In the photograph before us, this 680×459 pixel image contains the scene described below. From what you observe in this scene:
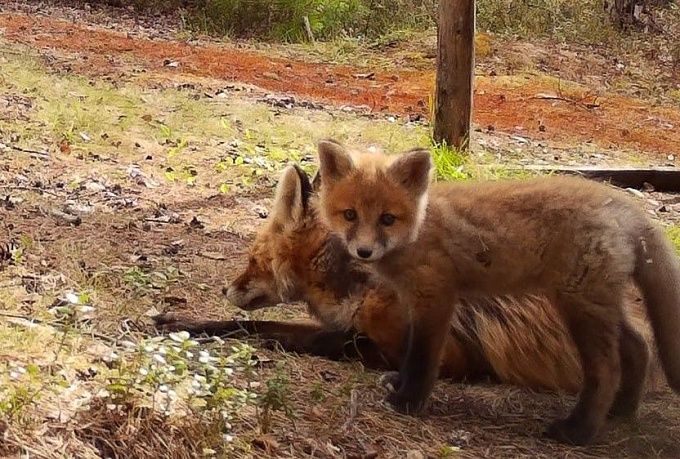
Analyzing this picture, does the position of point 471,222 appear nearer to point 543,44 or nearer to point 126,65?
point 126,65

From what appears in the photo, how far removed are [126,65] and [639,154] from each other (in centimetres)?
737

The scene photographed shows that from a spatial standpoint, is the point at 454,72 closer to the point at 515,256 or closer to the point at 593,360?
the point at 515,256

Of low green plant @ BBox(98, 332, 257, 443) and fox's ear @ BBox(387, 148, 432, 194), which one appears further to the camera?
fox's ear @ BBox(387, 148, 432, 194)

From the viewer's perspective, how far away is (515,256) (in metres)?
4.38

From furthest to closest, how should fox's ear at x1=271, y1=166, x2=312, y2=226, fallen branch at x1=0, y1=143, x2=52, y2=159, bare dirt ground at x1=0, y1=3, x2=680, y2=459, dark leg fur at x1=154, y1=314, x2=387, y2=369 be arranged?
fallen branch at x1=0, y1=143, x2=52, y2=159
fox's ear at x1=271, y1=166, x2=312, y2=226
dark leg fur at x1=154, y1=314, x2=387, y2=369
bare dirt ground at x1=0, y1=3, x2=680, y2=459

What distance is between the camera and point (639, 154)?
11539 millimetres

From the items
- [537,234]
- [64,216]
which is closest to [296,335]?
[537,234]

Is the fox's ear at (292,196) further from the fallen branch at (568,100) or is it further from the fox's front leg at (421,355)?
the fallen branch at (568,100)

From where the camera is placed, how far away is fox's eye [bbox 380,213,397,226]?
4371mm

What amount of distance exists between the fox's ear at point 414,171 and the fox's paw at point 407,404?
0.95m

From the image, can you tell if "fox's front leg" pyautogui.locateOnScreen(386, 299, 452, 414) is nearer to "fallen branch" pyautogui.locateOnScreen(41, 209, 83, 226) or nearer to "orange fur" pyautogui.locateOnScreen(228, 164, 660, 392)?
"orange fur" pyautogui.locateOnScreen(228, 164, 660, 392)

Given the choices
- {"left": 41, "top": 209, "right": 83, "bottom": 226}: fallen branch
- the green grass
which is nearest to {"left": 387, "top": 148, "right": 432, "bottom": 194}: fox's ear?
{"left": 41, "top": 209, "right": 83, "bottom": 226}: fallen branch

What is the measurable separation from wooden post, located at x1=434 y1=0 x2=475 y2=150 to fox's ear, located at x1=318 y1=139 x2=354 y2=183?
4.61 metres

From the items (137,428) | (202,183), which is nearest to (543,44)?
(202,183)
